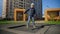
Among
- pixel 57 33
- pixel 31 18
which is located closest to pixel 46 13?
pixel 31 18

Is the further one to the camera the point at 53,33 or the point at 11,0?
the point at 11,0

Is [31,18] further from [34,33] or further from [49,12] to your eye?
[49,12]

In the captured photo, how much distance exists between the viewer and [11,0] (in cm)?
1002

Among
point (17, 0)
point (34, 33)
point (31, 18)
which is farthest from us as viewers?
point (17, 0)

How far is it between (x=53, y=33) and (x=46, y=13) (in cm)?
614

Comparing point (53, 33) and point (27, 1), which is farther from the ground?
point (27, 1)

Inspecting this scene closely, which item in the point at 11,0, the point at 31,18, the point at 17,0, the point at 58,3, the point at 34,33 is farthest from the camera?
the point at 11,0

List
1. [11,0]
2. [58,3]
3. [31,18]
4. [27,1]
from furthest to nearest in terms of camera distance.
A: 1. [11,0]
2. [27,1]
3. [58,3]
4. [31,18]

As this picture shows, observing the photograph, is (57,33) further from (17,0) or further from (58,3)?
(17,0)

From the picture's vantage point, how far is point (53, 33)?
15.4 feet

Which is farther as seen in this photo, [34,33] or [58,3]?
[58,3]

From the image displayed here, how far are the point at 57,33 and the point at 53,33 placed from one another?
0.37 feet

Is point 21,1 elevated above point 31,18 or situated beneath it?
elevated above

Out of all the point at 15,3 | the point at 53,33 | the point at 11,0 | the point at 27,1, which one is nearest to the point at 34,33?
the point at 53,33
